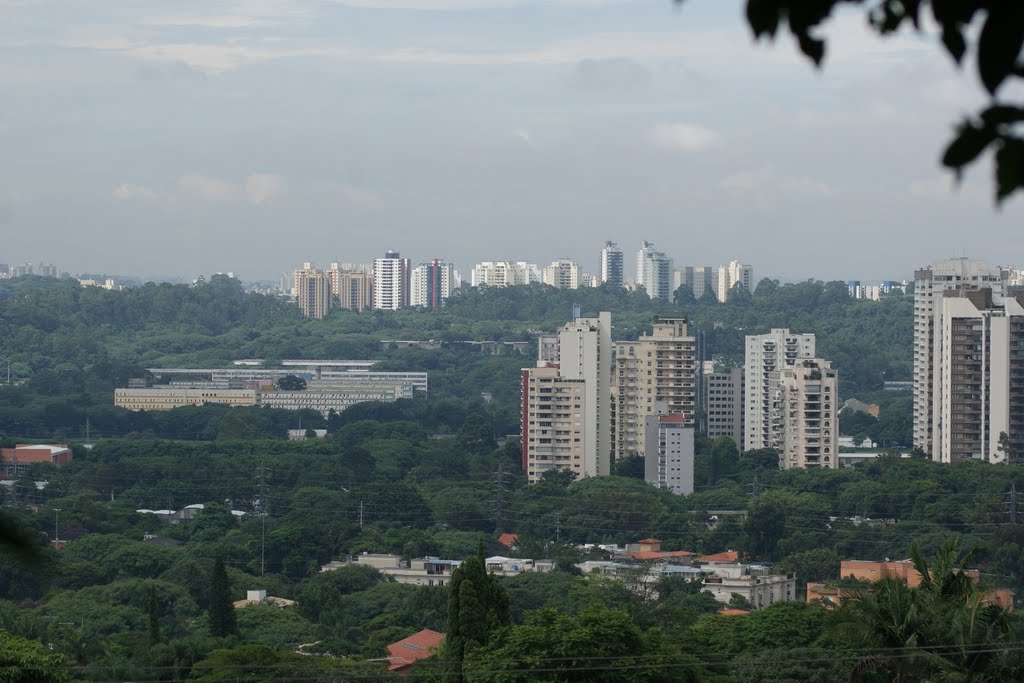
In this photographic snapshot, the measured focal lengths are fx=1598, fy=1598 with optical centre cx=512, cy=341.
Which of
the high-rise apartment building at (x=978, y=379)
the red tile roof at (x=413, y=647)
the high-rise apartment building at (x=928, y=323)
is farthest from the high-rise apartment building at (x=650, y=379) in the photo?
the red tile roof at (x=413, y=647)

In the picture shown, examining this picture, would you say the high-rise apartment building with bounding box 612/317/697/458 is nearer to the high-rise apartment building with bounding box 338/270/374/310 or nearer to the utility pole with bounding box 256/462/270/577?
the utility pole with bounding box 256/462/270/577

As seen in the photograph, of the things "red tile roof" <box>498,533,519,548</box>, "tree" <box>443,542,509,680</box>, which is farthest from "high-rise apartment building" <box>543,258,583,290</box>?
"tree" <box>443,542,509,680</box>

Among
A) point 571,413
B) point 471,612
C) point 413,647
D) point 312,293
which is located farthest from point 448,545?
point 312,293

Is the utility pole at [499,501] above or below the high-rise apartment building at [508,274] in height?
below

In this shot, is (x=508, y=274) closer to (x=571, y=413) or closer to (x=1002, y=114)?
(x=571, y=413)

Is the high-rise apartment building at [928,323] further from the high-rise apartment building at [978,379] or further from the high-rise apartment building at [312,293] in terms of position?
the high-rise apartment building at [312,293]

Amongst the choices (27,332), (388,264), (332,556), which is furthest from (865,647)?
(388,264)
